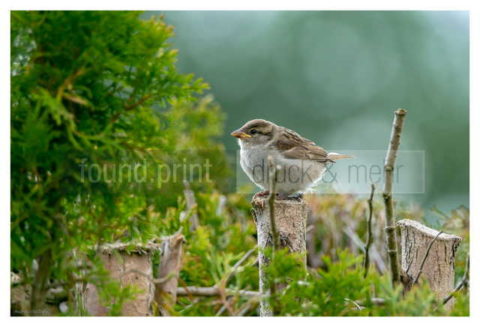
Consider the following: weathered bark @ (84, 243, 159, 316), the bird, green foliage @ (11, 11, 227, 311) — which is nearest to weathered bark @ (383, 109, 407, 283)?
green foliage @ (11, 11, 227, 311)

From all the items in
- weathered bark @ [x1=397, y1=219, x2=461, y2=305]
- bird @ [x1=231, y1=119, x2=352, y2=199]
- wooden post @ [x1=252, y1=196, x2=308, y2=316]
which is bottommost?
weathered bark @ [x1=397, y1=219, x2=461, y2=305]

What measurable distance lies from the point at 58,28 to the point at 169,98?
1.63ft

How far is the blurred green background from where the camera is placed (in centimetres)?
571

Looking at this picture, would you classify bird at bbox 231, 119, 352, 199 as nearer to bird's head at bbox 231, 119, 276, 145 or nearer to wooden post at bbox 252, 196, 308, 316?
bird's head at bbox 231, 119, 276, 145

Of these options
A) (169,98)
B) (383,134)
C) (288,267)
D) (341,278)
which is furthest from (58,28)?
(383,134)

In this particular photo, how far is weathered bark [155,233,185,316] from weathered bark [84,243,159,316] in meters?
0.04

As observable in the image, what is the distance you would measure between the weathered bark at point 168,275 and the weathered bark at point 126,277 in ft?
0.14

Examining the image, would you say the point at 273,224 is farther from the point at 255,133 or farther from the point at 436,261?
the point at 255,133

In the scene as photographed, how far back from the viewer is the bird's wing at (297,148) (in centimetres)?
409

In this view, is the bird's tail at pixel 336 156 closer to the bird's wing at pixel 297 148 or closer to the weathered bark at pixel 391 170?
the bird's wing at pixel 297 148

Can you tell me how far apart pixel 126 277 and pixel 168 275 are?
172 mm

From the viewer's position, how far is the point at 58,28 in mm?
2430
